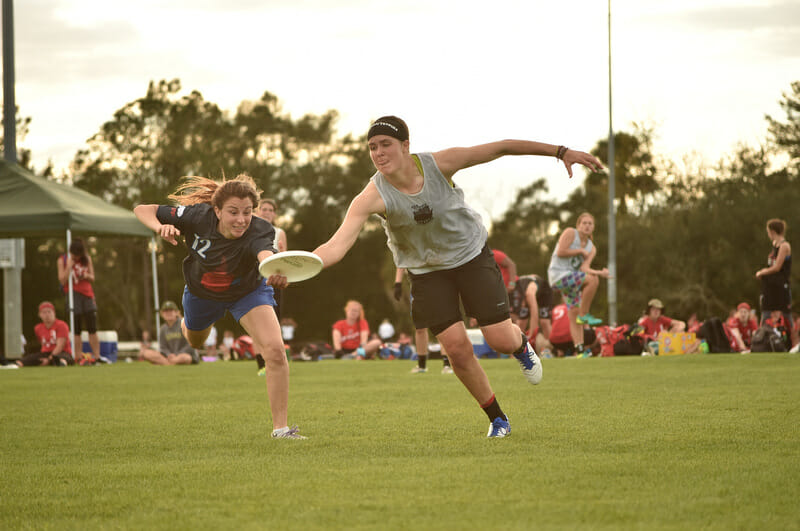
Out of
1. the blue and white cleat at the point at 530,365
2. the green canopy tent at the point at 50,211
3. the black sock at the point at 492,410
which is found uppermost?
the green canopy tent at the point at 50,211

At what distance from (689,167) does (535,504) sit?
44622 mm

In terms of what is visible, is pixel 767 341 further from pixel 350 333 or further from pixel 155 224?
pixel 155 224

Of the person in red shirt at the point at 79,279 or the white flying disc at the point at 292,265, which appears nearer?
the white flying disc at the point at 292,265

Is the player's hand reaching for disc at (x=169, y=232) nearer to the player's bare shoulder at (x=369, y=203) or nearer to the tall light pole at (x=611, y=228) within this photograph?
the player's bare shoulder at (x=369, y=203)

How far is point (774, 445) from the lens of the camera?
19.2 feet

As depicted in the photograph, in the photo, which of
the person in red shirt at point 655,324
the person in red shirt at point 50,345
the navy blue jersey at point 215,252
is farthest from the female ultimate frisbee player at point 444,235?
the person in red shirt at point 50,345

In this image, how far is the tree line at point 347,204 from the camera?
4353 centimetres

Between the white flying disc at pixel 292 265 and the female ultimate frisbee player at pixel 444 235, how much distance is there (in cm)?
58

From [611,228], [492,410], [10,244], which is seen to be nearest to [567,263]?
[492,410]

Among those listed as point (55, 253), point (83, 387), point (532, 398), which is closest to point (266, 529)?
point (532, 398)

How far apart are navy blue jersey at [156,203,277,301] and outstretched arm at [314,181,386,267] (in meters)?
1.02

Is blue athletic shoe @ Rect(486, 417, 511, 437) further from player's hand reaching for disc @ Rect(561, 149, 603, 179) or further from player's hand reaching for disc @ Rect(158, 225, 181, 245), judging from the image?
player's hand reaching for disc @ Rect(158, 225, 181, 245)

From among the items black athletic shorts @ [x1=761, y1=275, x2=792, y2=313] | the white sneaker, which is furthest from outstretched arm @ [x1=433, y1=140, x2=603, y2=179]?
black athletic shorts @ [x1=761, y1=275, x2=792, y2=313]

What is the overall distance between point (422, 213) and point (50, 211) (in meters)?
14.6
